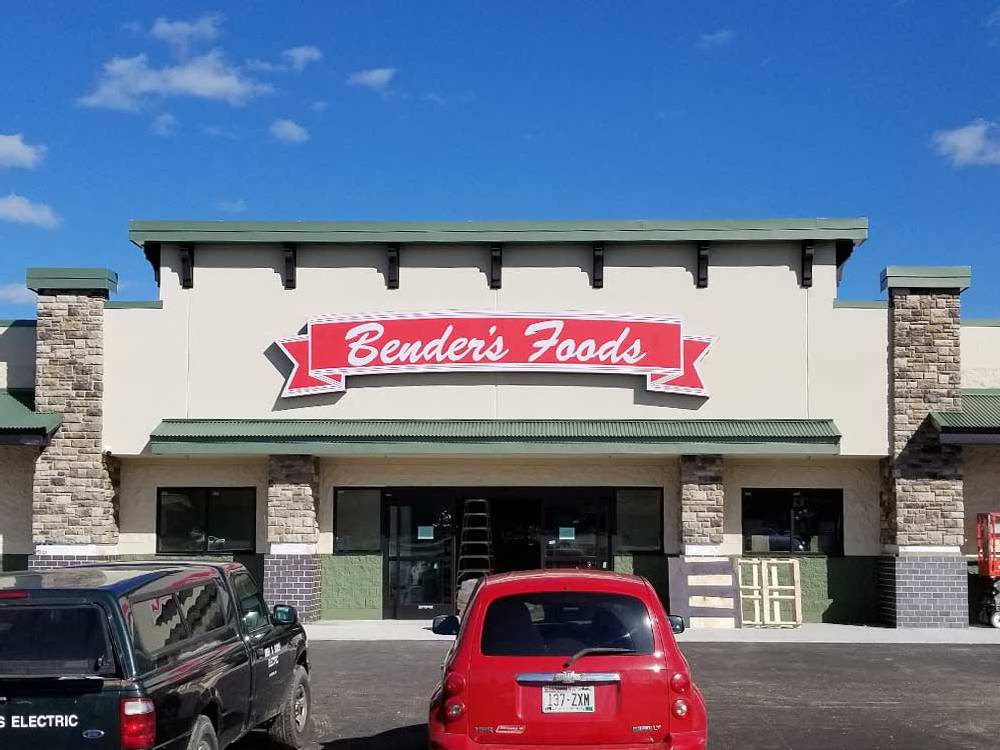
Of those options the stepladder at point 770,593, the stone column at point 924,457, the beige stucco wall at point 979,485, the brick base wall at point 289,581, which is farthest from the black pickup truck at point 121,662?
the beige stucco wall at point 979,485

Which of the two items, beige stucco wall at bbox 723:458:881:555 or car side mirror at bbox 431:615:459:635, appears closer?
car side mirror at bbox 431:615:459:635

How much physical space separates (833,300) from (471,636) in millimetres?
14500

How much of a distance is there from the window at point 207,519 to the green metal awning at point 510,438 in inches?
68.6

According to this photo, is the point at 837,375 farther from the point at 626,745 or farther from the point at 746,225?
the point at 626,745

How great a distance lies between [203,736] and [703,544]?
43.9 ft

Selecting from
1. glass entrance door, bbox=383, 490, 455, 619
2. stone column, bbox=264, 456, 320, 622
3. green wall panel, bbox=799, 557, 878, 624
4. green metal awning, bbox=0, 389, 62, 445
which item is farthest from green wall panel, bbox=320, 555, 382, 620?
green wall panel, bbox=799, 557, 878, 624

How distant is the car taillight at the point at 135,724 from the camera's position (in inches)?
273

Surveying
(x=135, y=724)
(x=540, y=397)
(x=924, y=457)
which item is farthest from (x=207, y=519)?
(x=135, y=724)

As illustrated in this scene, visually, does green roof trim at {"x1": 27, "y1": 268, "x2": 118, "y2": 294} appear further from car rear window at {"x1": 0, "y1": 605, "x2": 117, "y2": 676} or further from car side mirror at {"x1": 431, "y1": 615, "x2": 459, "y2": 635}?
car rear window at {"x1": 0, "y1": 605, "x2": 117, "y2": 676}

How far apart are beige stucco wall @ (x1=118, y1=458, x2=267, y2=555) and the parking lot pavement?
4.37 m

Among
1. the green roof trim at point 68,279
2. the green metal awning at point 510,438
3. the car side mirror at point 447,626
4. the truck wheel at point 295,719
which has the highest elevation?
Answer: the green roof trim at point 68,279

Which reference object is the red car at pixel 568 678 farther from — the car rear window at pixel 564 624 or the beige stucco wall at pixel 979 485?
the beige stucco wall at pixel 979 485

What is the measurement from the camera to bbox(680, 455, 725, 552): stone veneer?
2003cm

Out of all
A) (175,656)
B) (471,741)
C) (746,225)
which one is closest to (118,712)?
(175,656)
